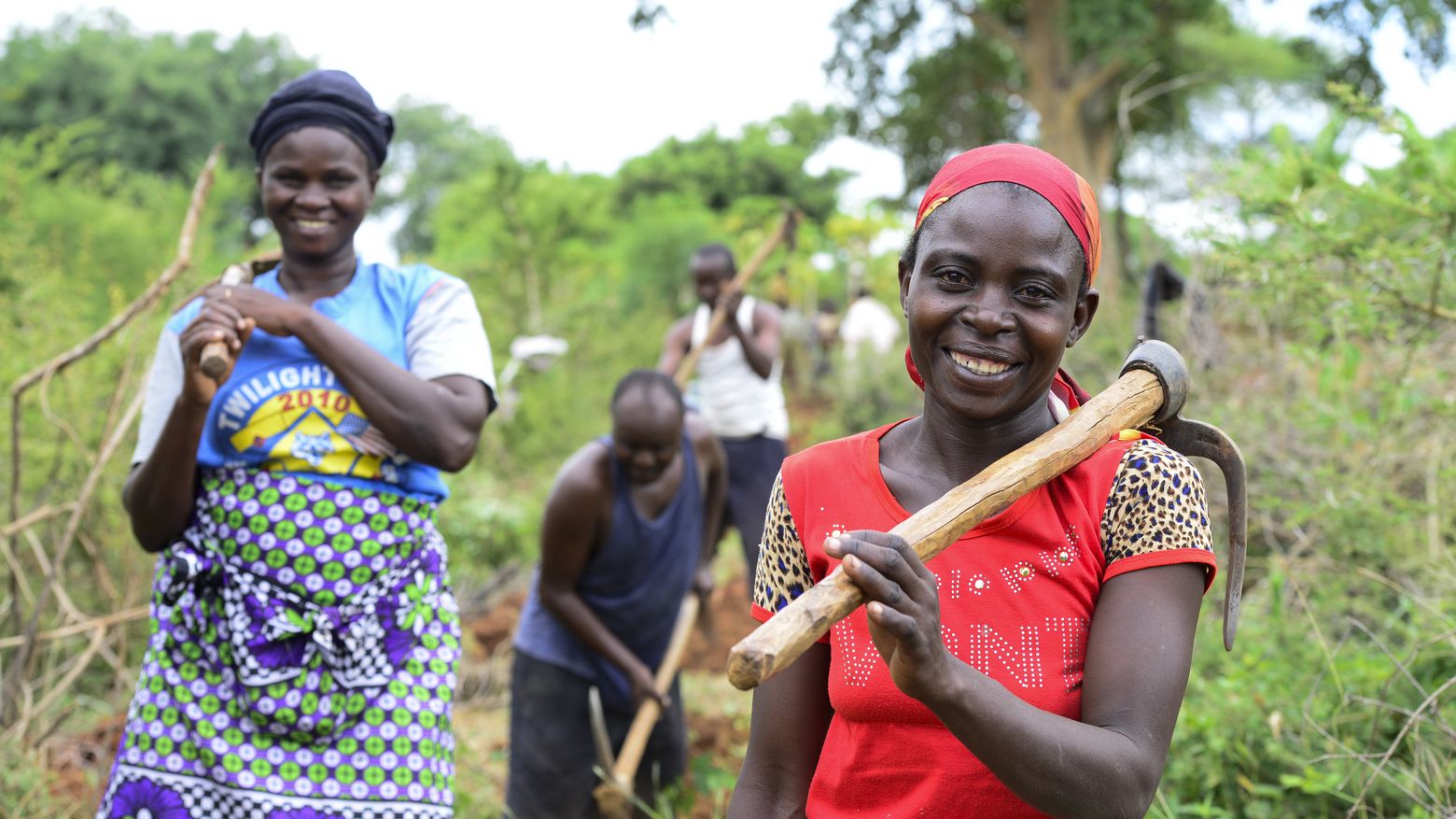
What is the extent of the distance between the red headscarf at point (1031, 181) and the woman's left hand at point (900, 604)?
47cm

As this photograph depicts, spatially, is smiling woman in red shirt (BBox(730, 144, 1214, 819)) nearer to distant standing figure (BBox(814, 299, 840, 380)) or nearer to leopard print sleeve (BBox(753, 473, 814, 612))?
leopard print sleeve (BBox(753, 473, 814, 612))

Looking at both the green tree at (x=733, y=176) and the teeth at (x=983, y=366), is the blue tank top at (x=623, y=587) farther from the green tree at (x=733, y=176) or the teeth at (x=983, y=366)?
the green tree at (x=733, y=176)

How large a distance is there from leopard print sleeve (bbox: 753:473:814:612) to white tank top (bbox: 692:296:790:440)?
4679 millimetres

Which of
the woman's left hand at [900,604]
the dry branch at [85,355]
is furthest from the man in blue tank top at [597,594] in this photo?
the woman's left hand at [900,604]

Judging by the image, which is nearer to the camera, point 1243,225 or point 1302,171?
point 1302,171

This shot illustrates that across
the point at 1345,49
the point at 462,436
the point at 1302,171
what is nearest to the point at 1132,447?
the point at 462,436

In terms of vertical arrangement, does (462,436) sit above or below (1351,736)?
above

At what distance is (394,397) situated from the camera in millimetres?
2414

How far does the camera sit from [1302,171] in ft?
12.0

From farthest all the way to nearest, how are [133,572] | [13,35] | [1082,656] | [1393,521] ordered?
[13,35]
[133,572]
[1393,521]
[1082,656]

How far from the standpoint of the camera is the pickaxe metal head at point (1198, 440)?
1664 mm

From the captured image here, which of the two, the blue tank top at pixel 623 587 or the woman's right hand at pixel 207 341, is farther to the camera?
the blue tank top at pixel 623 587

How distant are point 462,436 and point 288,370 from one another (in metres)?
0.34

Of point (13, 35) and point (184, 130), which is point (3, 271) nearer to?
point (184, 130)
